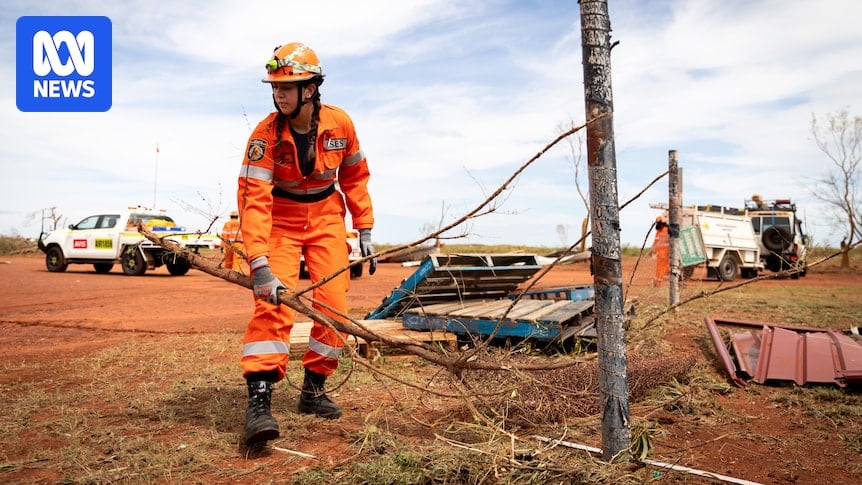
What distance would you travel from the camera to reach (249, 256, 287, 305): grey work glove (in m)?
3.25

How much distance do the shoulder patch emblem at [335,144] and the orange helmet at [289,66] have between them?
0.38 m

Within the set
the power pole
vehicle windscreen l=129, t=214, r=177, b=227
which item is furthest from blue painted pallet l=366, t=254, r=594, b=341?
vehicle windscreen l=129, t=214, r=177, b=227

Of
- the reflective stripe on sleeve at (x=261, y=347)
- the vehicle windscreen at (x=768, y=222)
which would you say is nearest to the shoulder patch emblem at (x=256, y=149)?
the reflective stripe on sleeve at (x=261, y=347)

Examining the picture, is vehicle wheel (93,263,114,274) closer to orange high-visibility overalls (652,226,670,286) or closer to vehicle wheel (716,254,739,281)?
orange high-visibility overalls (652,226,670,286)

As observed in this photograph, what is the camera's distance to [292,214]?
12.0ft

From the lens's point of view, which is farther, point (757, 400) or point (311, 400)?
point (757, 400)

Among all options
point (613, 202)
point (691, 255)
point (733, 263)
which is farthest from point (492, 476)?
point (733, 263)

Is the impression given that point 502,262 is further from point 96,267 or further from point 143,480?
point 96,267

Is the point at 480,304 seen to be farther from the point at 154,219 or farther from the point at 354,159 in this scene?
the point at 154,219

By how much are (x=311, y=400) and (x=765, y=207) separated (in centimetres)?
1860

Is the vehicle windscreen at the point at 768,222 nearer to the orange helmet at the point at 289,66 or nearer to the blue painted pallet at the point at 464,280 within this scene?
the blue painted pallet at the point at 464,280

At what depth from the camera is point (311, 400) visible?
3.85 metres

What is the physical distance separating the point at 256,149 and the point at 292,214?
434 mm

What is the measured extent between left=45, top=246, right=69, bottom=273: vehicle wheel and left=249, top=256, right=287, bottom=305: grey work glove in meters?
17.2
